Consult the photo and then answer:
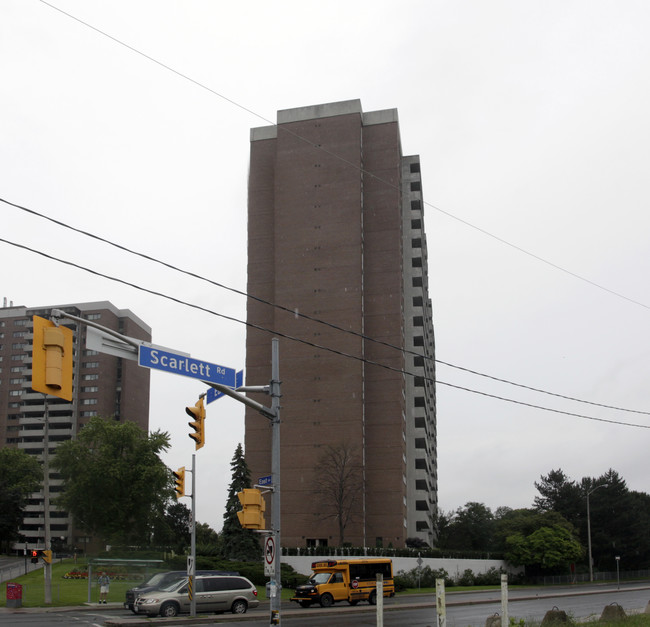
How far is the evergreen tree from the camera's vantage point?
63.2 meters

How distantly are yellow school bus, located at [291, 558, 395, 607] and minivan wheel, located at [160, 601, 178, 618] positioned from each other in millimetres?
8923

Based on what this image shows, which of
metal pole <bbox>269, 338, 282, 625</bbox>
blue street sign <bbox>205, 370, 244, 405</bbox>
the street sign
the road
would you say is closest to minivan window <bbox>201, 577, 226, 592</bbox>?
the road

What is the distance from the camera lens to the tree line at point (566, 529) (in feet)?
253

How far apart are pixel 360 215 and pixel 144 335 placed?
229 ft

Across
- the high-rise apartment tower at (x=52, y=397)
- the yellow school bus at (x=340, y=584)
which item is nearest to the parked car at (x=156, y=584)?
the yellow school bus at (x=340, y=584)

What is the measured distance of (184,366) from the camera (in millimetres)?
14766

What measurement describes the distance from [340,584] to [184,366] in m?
28.6

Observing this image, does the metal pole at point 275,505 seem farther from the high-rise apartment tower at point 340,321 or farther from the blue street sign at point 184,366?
the high-rise apartment tower at point 340,321

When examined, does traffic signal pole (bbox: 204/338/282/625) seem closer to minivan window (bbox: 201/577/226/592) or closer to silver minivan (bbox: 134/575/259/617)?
silver minivan (bbox: 134/575/259/617)

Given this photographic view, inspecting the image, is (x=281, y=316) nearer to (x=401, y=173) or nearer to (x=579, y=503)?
(x=401, y=173)

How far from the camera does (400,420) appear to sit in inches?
3344

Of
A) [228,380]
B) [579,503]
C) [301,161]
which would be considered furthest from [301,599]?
[579,503]

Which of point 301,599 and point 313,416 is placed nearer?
point 301,599

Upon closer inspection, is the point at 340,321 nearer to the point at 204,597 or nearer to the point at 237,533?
the point at 237,533
